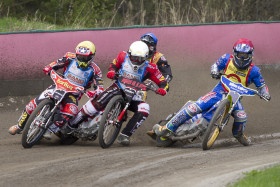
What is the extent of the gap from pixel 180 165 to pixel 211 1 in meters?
14.0

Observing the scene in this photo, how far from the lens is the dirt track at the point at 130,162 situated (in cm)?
677

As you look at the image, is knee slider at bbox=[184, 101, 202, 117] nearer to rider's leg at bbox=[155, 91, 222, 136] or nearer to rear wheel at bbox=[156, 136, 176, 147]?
rider's leg at bbox=[155, 91, 222, 136]

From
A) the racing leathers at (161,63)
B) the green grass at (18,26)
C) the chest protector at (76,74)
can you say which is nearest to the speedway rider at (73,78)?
the chest protector at (76,74)

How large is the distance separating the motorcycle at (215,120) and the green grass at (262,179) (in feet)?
7.75

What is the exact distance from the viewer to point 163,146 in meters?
10.3

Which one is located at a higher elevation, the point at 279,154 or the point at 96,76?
the point at 96,76

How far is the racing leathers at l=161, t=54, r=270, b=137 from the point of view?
31.8 feet

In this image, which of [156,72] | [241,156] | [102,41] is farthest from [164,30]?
[241,156]

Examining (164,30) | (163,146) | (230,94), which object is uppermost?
(164,30)

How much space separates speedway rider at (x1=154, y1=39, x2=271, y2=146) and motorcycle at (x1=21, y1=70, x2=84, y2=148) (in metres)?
1.75

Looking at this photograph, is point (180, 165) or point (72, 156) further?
point (72, 156)

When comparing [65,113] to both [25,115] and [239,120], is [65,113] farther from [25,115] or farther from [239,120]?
[239,120]

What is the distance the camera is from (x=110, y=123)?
9.45m

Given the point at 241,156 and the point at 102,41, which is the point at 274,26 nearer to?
the point at 102,41
